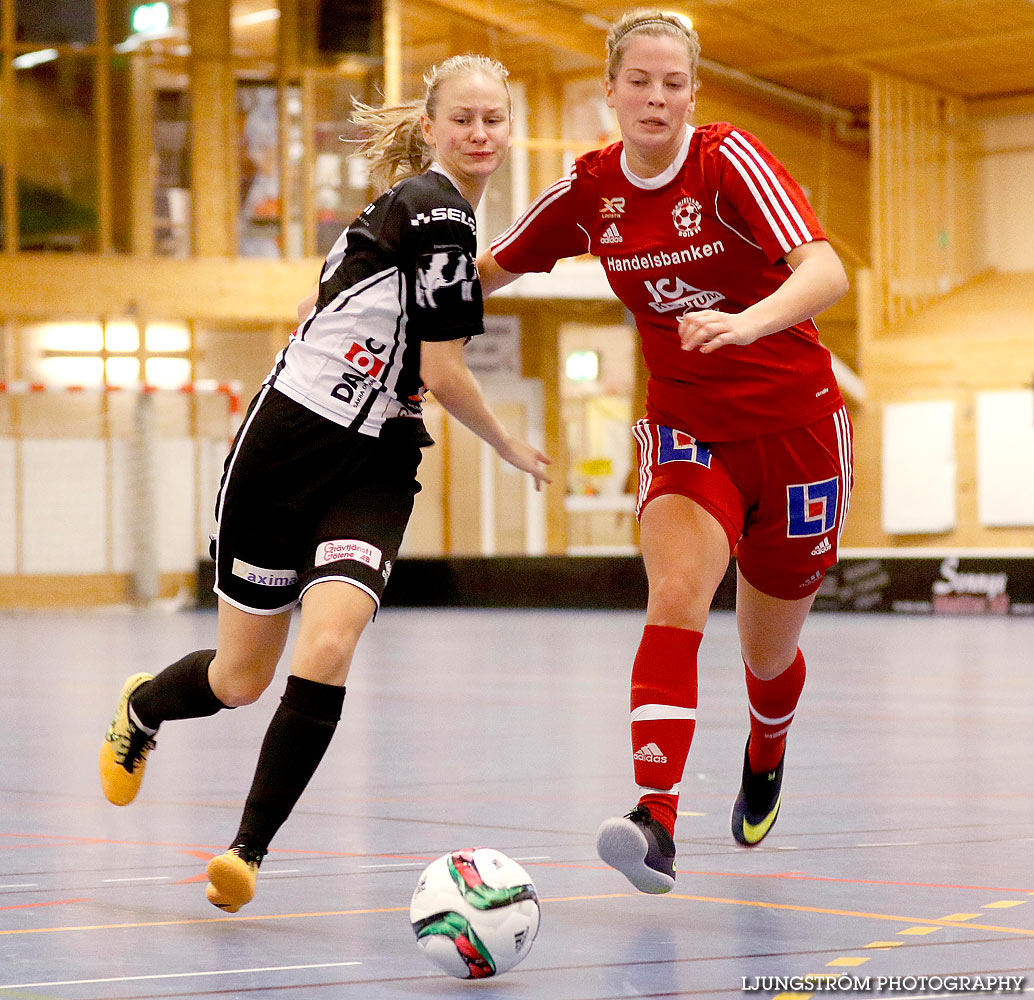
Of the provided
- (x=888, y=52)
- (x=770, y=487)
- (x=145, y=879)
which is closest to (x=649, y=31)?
(x=770, y=487)

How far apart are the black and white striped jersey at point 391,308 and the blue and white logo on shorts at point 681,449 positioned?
1.71ft

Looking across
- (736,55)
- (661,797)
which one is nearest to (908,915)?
(661,797)

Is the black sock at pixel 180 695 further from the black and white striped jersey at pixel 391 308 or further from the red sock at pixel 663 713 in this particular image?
the red sock at pixel 663 713

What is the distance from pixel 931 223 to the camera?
24984 mm

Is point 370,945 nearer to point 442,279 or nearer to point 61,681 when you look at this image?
point 442,279

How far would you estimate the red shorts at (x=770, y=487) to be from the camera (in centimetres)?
389

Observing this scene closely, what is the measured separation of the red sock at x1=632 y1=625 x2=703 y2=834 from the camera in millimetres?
3586

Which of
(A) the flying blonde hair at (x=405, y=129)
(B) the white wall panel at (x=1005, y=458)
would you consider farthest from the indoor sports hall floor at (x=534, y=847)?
(B) the white wall panel at (x=1005, y=458)

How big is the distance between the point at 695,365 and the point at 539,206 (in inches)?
21.7

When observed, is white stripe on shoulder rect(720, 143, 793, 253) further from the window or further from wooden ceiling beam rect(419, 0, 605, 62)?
wooden ceiling beam rect(419, 0, 605, 62)

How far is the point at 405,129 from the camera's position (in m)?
4.01

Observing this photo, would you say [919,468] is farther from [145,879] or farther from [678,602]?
[145,879]

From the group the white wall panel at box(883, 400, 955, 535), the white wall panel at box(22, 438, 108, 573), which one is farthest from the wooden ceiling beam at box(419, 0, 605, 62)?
the white wall panel at box(22, 438, 108, 573)

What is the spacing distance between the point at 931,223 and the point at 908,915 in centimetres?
2264
